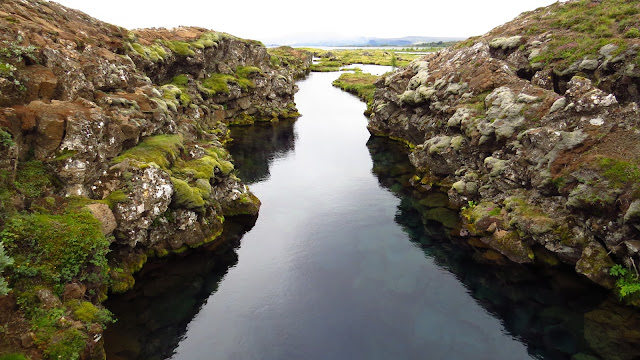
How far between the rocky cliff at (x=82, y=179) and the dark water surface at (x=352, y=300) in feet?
10.9

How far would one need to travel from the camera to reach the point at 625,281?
28.3 meters

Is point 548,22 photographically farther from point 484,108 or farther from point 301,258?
point 301,258

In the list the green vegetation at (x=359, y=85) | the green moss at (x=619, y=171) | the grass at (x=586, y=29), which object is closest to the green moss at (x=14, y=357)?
the green moss at (x=619, y=171)

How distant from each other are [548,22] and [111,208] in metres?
63.2

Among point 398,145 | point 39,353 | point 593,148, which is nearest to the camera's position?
point 39,353

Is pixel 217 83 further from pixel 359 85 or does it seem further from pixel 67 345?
pixel 67 345

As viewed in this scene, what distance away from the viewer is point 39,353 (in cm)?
1814

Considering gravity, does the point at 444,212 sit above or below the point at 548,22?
below

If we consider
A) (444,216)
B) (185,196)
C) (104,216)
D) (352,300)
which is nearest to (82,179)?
(104,216)

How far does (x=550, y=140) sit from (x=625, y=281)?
592 inches

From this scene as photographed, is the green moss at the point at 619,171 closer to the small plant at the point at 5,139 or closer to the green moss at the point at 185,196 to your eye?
the green moss at the point at 185,196

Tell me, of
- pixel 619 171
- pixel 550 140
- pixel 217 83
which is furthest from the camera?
pixel 217 83

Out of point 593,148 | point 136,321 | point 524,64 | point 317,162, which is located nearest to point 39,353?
point 136,321

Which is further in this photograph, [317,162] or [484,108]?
[317,162]
